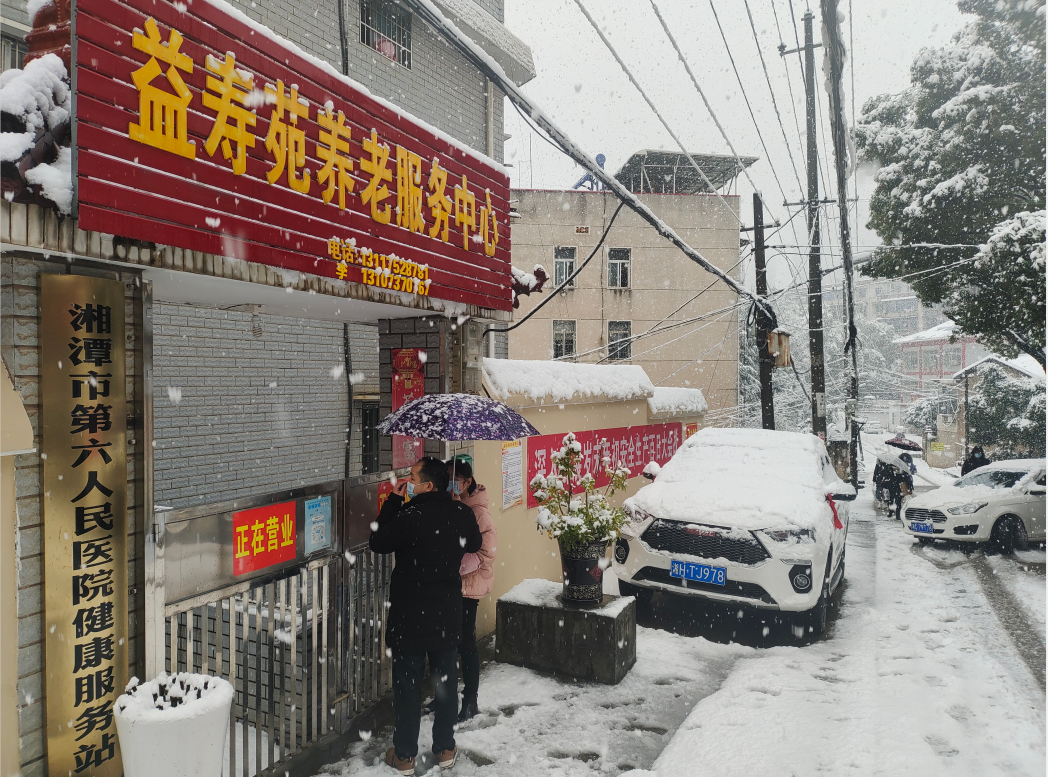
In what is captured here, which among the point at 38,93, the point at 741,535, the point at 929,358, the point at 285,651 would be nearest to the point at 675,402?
the point at 741,535

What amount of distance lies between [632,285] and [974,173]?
13.2 metres

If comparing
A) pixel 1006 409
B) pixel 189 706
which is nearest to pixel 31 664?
pixel 189 706

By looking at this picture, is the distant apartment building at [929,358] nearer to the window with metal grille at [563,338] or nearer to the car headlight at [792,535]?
the window with metal grille at [563,338]

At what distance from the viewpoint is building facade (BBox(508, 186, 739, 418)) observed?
85.4ft

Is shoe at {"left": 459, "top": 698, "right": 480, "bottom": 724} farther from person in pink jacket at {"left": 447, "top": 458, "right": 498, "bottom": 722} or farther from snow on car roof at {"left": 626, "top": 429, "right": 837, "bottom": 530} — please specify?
snow on car roof at {"left": 626, "top": 429, "right": 837, "bottom": 530}

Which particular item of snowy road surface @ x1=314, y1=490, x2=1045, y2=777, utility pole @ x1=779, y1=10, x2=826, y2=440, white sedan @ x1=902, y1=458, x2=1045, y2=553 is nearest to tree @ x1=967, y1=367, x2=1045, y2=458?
utility pole @ x1=779, y1=10, x2=826, y2=440

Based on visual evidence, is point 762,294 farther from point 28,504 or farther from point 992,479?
point 28,504

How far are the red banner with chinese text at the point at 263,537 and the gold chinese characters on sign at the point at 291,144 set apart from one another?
1968 millimetres

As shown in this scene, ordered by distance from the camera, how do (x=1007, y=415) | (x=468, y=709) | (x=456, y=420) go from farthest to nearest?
(x=1007, y=415), (x=468, y=709), (x=456, y=420)

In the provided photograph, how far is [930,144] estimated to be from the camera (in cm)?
1578

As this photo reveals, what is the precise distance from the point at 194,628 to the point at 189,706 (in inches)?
35.8

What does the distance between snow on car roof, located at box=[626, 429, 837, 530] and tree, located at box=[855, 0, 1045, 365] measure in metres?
5.40

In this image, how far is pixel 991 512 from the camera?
11070mm

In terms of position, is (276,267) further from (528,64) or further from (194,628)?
(528,64)
